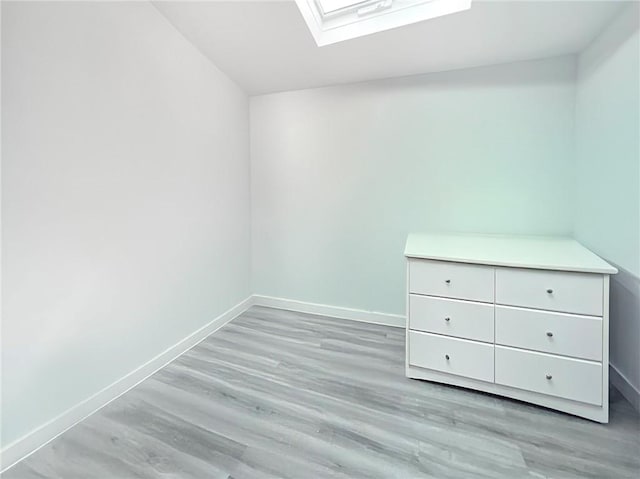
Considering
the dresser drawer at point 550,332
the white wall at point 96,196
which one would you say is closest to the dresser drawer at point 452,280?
the dresser drawer at point 550,332

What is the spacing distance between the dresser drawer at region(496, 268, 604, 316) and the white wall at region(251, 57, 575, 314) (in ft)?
2.28

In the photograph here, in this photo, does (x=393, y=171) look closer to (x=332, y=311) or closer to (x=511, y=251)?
(x=511, y=251)

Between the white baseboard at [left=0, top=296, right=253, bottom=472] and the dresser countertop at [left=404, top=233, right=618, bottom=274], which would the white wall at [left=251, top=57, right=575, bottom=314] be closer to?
the dresser countertop at [left=404, top=233, right=618, bottom=274]

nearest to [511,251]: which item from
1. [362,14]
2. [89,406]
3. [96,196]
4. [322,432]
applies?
[322,432]

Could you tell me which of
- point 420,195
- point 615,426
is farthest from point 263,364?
point 615,426

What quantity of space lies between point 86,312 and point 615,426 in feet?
8.24

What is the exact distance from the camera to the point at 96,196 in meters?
1.40

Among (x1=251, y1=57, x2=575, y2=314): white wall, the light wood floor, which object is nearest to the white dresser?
the light wood floor

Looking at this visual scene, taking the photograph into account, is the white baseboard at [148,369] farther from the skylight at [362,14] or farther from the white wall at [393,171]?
the skylight at [362,14]

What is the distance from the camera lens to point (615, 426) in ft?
4.09

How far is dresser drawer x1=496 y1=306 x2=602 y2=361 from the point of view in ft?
4.16

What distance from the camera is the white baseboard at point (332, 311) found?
228cm

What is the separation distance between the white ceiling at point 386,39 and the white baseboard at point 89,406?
204cm

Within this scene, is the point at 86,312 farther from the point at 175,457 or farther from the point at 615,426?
the point at 615,426
